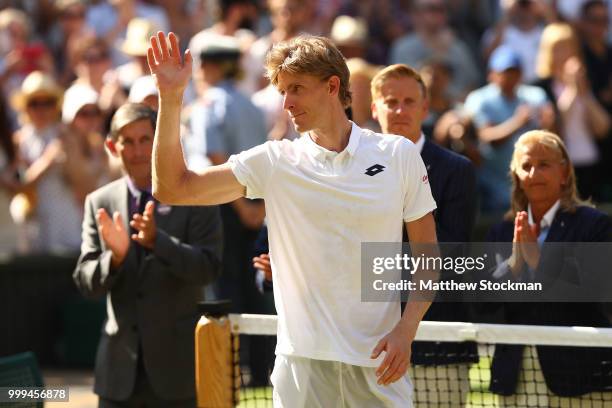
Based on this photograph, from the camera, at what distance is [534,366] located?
20.5ft

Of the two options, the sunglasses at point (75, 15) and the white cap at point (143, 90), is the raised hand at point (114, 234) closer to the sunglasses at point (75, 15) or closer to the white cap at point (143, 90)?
the white cap at point (143, 90)

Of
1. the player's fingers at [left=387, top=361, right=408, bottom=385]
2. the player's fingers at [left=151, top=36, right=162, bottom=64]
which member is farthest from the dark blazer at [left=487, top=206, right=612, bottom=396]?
the player's fingers at [left=151, top=36, right=162, bottom=64]

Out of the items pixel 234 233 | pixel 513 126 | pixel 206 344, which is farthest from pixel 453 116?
pixel 206 344

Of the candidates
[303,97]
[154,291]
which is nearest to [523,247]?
[303,97]

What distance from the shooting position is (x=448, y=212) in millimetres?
6516

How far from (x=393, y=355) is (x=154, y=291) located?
7.61ft

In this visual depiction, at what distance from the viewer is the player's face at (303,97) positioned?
16.0 ft

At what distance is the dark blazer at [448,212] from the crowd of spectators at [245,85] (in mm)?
2355

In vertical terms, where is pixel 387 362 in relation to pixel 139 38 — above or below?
below

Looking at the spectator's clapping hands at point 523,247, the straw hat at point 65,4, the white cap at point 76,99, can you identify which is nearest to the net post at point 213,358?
the spectator's clapping hands at point 523,247

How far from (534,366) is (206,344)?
1687 mm

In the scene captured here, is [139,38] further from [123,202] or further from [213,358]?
[213,358]

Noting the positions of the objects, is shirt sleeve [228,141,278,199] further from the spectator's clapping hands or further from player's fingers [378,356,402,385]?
the spectator's clapping hands

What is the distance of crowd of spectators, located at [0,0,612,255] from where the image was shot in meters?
10.8
